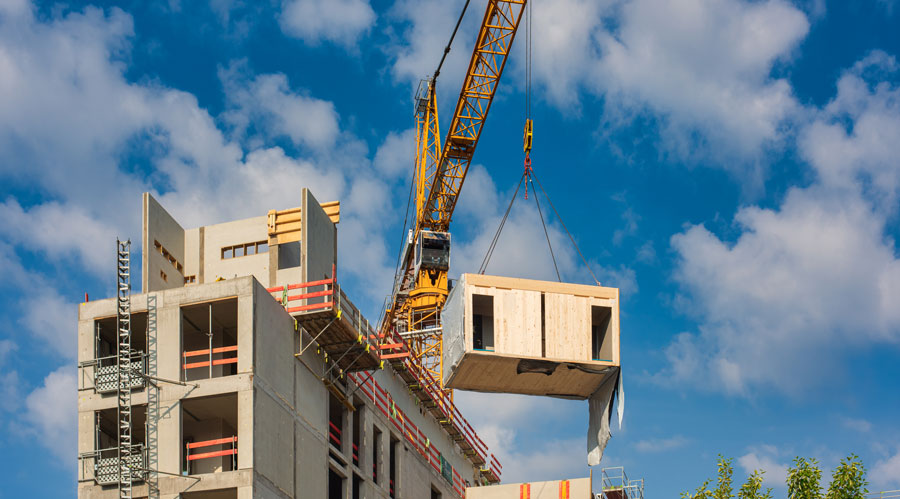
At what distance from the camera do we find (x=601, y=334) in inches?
1699

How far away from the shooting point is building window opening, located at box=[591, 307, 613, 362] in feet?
140

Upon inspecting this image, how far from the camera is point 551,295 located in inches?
1670

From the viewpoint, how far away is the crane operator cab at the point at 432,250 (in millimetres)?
93812

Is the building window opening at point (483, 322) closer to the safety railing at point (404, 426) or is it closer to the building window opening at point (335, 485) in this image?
the building window opening at point (335, 485)

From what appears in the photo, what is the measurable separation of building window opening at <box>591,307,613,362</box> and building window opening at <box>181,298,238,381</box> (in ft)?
40.6

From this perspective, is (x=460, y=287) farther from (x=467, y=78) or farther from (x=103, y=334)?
(x=467, y=78)

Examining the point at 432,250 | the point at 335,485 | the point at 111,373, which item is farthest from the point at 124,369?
the point at 432,250

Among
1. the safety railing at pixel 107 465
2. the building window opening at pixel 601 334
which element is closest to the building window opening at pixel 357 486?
the safety railing at pixel 107 465

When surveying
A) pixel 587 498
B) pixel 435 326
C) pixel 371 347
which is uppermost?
pixel 435 326

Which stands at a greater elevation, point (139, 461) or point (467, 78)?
point (467, 78)

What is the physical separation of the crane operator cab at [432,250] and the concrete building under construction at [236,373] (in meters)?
37.5

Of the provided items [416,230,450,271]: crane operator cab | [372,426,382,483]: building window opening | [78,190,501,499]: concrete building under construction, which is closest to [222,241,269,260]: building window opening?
[78,190,501,499]: concrete building under construction

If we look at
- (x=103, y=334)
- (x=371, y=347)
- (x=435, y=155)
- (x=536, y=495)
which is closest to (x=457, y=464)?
(x=536, y=495)

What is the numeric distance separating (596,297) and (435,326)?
174 feet
